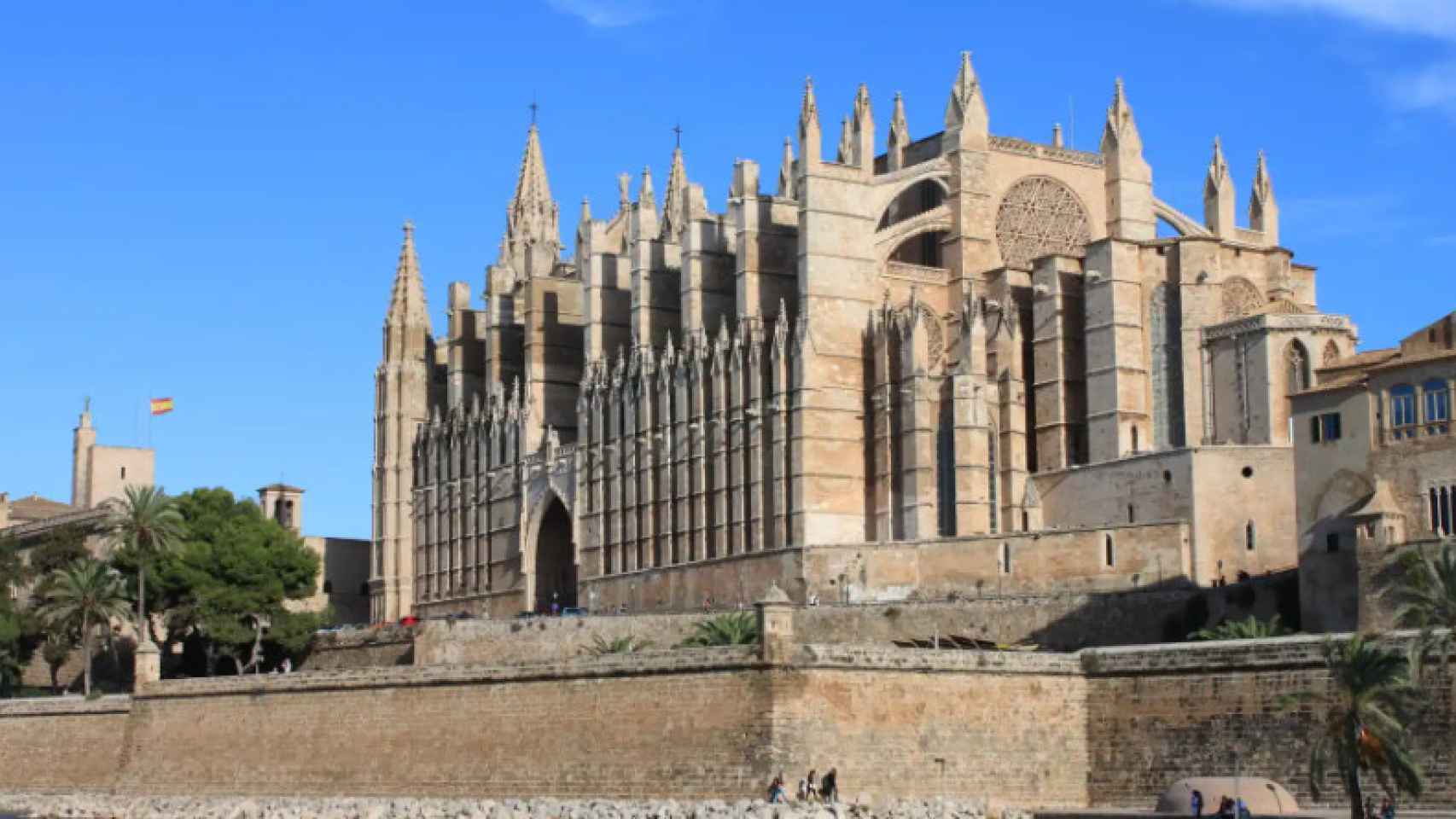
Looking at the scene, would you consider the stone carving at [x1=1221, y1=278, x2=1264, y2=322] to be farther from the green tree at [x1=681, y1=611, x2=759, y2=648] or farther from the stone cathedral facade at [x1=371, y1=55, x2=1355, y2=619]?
the green tree at [x1=681, y1=611, x2=759, y2=648]

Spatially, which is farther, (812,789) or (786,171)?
(786,171)

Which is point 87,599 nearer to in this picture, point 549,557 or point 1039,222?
point 549,557

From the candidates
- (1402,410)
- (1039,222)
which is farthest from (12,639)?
(1402,410)

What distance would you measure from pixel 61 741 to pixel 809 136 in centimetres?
2351

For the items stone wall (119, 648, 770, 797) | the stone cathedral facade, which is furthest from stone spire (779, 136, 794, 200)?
stone wall (119, 648, 770, 797)

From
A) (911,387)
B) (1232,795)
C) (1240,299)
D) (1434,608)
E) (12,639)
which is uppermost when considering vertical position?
(1240,299)

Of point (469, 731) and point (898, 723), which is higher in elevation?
point (898, 723)

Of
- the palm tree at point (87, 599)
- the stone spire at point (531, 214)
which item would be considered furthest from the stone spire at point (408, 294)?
the palm tree at point (87, 599)

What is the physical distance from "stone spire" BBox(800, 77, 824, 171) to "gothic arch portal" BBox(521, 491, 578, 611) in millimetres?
15832

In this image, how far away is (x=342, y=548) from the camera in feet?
277

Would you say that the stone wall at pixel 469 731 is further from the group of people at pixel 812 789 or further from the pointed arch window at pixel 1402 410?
the pointed arch window at pixel 1402 410

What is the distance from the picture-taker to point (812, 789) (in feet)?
122

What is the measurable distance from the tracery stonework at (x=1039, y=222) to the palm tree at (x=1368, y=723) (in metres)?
30.3

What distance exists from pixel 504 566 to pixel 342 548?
46.6ft
